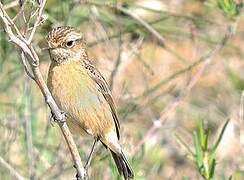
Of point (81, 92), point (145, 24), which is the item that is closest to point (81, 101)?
point (81, 92)

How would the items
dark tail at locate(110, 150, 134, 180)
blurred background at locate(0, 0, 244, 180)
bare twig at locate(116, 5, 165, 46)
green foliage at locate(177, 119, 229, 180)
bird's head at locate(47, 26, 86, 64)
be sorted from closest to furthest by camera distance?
1. green foliage at locate(177, 119, 229, 180)
2. bird's head at locate(47, 26, 86, 64)
3. dark tail at locate(110, 150, 134, 180)
4. blurred background at locate(0, 0, 244, 180)
5. bare twig at locate(116, 5, 165, 46)

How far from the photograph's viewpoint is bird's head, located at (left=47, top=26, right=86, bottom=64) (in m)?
4.95

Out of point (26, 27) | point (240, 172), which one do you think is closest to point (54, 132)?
point (240, 172)

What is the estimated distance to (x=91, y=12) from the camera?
6.84 metres

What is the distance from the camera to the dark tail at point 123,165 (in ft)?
17.2

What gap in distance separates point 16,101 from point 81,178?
263 centimetres

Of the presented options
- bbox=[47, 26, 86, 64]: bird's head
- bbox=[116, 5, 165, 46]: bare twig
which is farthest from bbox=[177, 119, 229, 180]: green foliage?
bbox=[116, 5, 165, 46]: bare twig

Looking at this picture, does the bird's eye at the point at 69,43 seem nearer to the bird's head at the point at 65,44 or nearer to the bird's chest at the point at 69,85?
the bird's head at the point at 65,44

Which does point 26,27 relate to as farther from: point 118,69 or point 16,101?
point 16,101

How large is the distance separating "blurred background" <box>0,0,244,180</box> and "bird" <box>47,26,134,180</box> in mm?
135

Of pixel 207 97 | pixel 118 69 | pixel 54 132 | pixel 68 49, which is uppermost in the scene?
pixel 68 49

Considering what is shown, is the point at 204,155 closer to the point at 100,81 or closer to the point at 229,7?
the point at 100,81

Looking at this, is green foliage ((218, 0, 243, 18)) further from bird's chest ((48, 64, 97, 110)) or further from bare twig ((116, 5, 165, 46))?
bare twig ((116, 5, 165, 46))

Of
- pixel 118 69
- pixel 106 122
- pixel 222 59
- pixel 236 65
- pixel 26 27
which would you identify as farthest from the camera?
pixel 236 65
